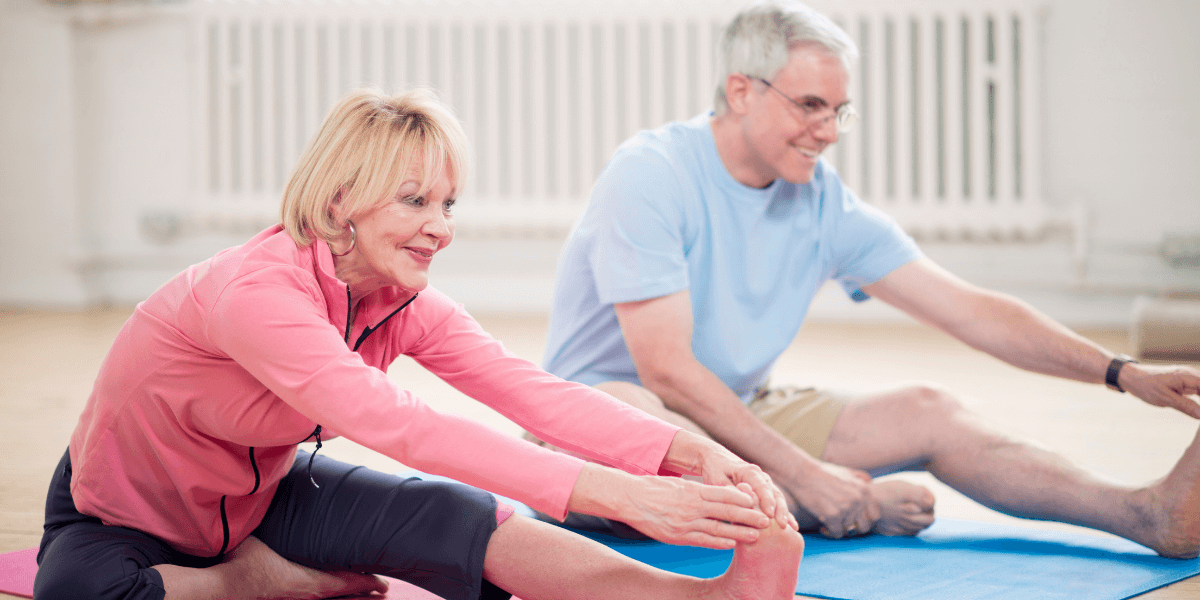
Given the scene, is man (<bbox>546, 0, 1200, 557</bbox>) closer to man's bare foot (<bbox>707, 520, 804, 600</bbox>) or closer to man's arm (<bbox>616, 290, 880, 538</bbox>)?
man's arm (<bbox>616, 290, 880, 538</bbox>)

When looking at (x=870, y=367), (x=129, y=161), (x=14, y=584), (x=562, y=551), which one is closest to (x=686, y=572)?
(x=562, y=551)

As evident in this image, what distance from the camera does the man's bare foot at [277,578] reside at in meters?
1.19

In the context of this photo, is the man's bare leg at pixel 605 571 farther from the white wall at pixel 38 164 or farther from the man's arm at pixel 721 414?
the white wall at pixel 38 164

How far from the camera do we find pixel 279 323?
98 cm

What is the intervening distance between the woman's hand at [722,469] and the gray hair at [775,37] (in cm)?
78

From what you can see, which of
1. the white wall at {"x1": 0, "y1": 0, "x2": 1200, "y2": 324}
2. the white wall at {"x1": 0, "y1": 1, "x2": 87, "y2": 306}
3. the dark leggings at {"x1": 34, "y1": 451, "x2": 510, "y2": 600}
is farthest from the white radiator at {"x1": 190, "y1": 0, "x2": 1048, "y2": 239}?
the dark leggings at {"x1": 34, "y1": 451, "x2": 510, "y2": 600}

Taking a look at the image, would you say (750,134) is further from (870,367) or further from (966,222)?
(966,222)

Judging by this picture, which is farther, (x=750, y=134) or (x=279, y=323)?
(x=750, y=134)

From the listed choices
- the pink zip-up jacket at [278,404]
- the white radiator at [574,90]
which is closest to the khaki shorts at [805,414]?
the pink zip-up jacket at [278,404]

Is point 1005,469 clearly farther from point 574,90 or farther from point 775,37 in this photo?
point 574,90

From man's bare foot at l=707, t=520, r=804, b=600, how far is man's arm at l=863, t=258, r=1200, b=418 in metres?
0.69

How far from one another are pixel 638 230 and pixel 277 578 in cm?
69

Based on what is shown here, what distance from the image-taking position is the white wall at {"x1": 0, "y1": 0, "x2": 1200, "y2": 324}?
13.4 feet

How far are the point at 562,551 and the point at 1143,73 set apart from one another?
3.84 metres
